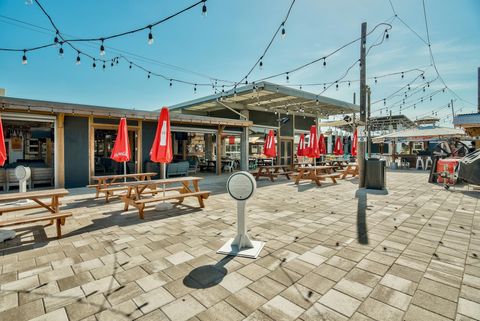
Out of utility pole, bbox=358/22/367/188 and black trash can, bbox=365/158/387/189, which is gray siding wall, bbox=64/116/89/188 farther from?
black trash can, bbox=365/158/387/189

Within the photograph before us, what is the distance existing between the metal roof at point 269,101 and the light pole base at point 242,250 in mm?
8708

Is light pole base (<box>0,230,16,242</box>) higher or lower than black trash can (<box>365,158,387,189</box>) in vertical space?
lower

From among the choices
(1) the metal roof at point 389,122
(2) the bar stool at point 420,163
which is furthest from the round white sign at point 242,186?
(1) the metal roof at point 389,122

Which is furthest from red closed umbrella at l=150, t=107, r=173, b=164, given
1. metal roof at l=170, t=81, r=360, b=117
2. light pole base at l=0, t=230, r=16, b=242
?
metal roof at l=170, t=81, r=360, b=117

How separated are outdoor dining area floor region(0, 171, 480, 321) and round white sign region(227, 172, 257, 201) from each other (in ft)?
2.51

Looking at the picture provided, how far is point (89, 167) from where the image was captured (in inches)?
344

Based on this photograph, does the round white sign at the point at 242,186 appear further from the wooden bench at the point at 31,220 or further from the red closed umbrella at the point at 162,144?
the red closed umbrella at the point at 162,144

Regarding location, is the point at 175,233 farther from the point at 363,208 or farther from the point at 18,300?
the point at 363,208

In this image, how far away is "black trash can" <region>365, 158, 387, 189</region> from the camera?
7.57 meters

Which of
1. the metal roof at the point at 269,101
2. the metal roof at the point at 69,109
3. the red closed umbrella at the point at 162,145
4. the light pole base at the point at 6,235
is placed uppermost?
the metal roof at the point at 269,101

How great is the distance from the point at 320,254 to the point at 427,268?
111 cm

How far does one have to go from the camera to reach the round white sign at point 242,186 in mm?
3068

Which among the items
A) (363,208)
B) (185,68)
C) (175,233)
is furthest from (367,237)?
(185,68)

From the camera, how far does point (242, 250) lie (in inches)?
124
